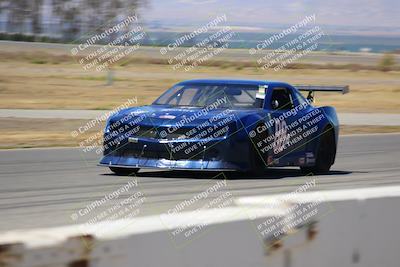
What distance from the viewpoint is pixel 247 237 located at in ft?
14.9

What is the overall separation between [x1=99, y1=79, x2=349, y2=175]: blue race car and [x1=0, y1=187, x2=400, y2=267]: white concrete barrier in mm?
5842

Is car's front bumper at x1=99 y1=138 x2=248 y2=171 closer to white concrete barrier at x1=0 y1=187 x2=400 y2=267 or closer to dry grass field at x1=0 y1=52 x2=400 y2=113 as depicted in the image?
white concrete barrier at x1=0 y1=187 x2=400 y2=267

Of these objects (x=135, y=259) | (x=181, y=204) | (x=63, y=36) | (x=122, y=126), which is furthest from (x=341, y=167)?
(x=63, y=36)

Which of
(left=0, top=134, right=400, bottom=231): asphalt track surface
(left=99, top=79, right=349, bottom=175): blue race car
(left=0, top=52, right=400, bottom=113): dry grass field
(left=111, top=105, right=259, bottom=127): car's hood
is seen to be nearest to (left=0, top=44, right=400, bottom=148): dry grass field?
(left=0, top=52, right=400, bottom=113): dry grass field

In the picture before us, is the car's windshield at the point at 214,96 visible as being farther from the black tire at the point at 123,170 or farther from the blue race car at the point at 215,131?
the black tire at the point at 123,170

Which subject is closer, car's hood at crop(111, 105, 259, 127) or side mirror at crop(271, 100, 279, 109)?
car's hood at crop(111, 105, 259, 127)

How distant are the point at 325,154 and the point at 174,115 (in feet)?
8.57

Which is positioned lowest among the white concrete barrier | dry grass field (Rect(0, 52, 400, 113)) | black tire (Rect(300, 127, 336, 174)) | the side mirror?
dry grass field (Rect(0, 52, 400, 113))

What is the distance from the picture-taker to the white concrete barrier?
373 centimetres

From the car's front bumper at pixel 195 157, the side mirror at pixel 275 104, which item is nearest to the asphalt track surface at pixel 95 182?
the car's front bumper at pixel 195 157

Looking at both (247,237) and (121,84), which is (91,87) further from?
(247,237)

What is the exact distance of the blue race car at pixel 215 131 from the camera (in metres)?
11.2

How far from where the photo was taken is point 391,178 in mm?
12641

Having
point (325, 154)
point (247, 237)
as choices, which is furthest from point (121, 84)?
point (247, 237)
